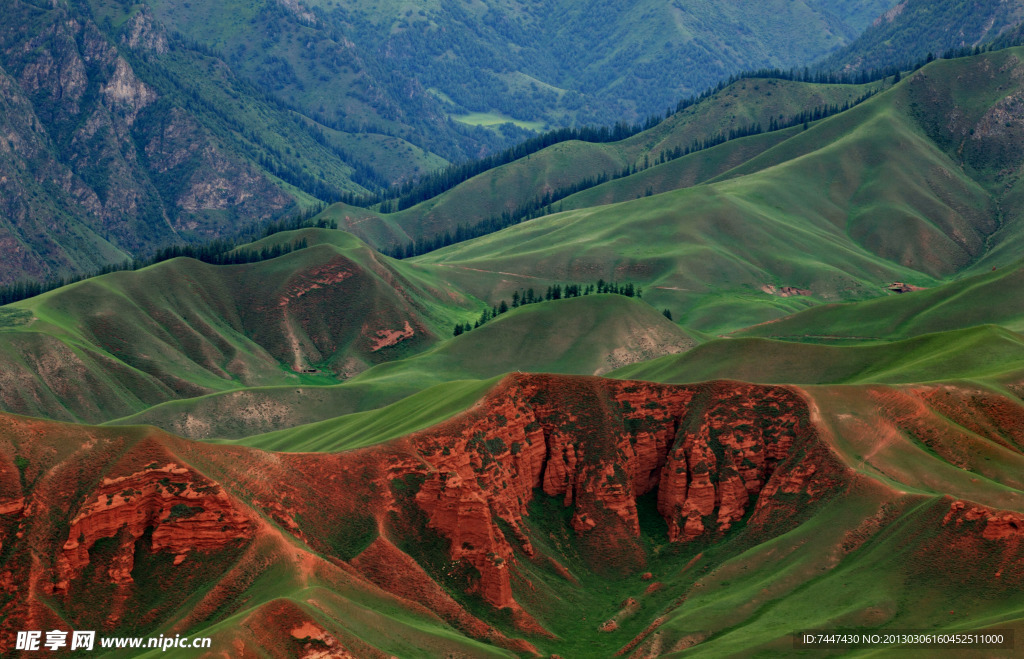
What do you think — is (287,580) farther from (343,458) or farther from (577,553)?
(577,553)

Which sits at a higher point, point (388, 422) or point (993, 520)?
point (388, 422)

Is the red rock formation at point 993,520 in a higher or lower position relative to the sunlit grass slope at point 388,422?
lower

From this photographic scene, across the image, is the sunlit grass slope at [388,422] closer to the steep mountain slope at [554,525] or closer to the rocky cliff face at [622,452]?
the steep mountain slope at [554,525]

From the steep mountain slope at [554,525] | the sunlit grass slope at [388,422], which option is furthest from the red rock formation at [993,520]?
the sunlit grass slope at [388,422]

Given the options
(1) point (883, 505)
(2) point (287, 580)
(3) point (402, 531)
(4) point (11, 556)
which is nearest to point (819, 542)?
(1) point (883, 505)

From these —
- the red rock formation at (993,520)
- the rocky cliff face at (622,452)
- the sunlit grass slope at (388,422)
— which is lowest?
the red rock formation at (993,520)

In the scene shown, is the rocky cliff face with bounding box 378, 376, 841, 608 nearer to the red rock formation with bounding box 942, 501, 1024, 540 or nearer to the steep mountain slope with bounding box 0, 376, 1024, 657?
the steep mountain slope with bounding box 0, 376, 1024, 657

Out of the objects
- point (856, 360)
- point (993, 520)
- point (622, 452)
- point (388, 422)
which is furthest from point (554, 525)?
point (856, 360)

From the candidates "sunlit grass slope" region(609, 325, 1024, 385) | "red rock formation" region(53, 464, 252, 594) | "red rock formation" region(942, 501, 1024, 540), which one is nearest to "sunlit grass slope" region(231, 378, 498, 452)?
"red rock formation" region(53, 464, 252, 594)

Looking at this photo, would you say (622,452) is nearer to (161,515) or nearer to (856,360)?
(856,360)
